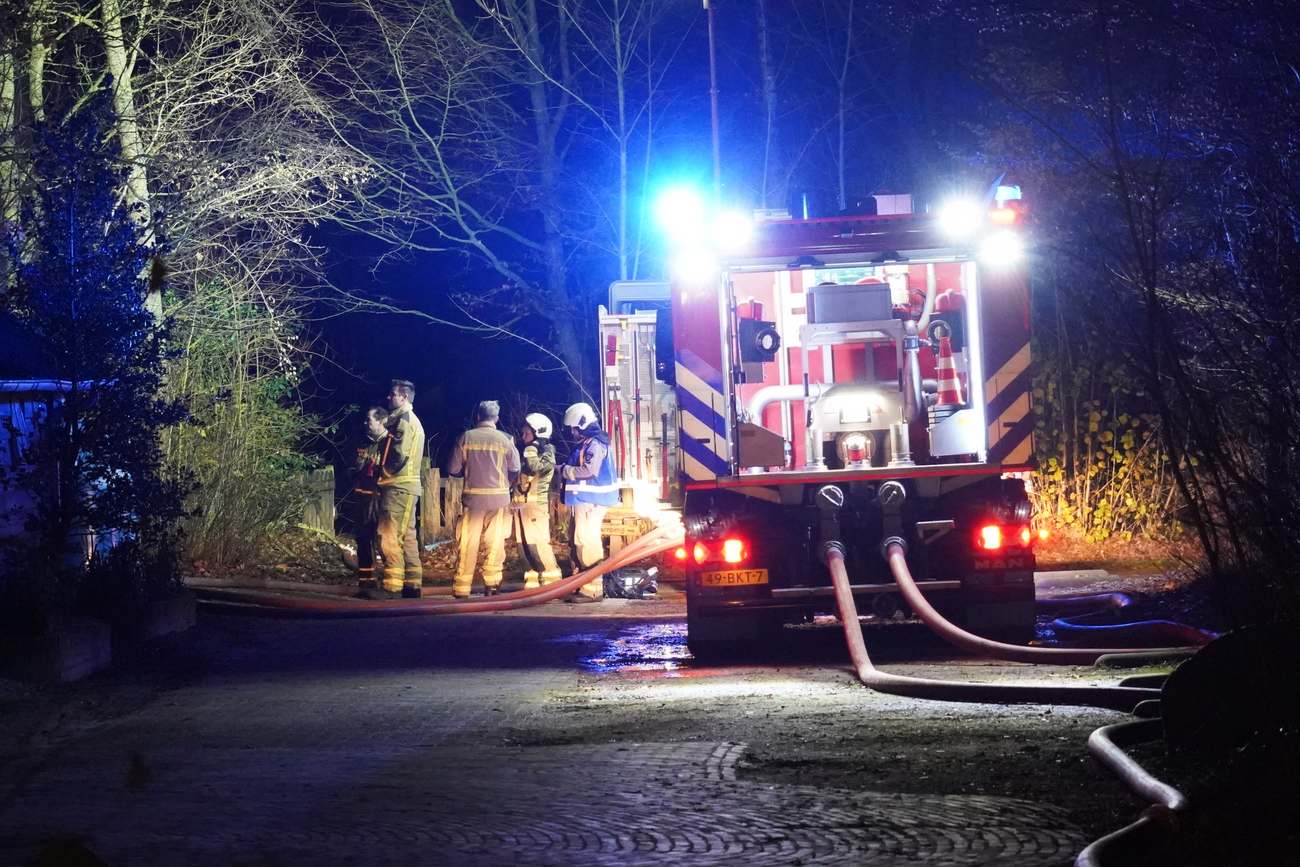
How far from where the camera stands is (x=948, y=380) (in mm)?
11047

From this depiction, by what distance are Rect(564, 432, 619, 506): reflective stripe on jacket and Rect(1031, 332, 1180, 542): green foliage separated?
516 cm

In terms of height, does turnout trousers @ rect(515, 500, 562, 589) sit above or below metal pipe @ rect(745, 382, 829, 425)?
below

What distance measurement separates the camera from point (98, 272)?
11750 mm

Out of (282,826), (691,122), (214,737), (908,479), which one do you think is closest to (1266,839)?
(282,826)

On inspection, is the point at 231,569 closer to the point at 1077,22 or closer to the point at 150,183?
the point at 150,183

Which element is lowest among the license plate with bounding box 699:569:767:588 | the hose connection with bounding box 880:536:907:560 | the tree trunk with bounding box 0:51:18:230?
the license plate with bounding box 699:569:767:588

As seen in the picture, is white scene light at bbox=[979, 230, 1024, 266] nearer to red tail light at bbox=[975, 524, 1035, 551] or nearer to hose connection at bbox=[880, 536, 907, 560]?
red tail light at bbox=[975, 524, 1035, 551]

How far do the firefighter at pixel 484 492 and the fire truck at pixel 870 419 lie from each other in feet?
16.1

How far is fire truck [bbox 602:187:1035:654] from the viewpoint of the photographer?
10.5 metres

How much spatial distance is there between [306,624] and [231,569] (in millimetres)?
4925

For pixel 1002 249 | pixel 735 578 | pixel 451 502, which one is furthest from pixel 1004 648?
pixel 451 502

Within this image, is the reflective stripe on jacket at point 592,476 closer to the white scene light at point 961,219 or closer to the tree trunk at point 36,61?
the white scene light at point 961,219

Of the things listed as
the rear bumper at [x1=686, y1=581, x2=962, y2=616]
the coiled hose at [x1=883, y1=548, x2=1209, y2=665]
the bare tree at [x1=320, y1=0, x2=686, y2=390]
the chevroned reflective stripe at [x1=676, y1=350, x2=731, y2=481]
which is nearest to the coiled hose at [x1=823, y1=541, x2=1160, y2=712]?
the coiled hose at [x1=883, y1=548, x2=1209, y2=665]

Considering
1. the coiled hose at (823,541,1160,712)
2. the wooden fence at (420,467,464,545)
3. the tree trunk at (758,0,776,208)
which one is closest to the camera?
the coiled hose at (823,541,1160,712)
